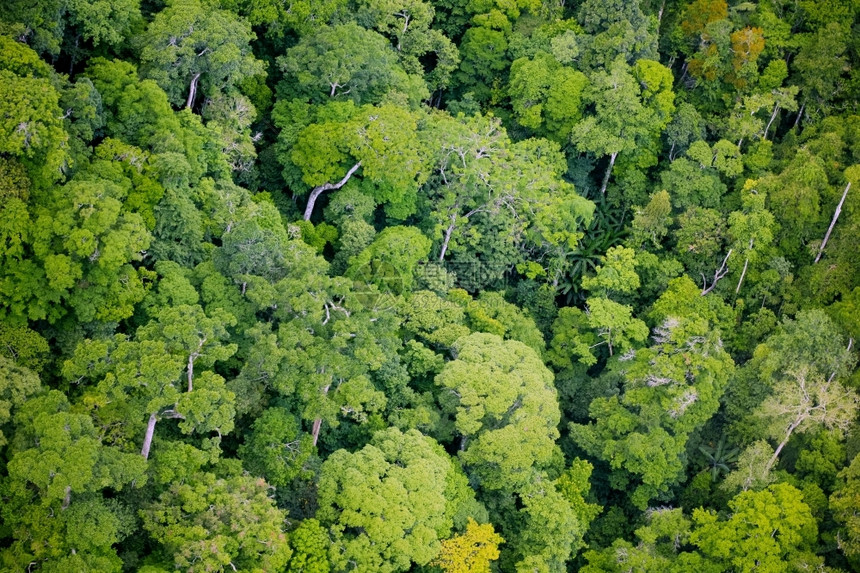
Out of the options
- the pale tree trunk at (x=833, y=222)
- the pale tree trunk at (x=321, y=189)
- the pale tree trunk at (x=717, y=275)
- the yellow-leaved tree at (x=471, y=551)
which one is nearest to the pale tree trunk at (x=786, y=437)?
the pale tree trunk at (x=717, y=275)

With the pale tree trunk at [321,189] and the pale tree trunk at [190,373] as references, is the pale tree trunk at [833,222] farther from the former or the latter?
the pale tree trunk at [190,373]

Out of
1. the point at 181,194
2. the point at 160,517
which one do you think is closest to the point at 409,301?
the point at 181,194

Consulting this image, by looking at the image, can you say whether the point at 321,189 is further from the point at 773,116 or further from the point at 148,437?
the point at 773,116

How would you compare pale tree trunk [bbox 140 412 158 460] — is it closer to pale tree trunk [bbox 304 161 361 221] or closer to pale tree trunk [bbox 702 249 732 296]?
pale tree trunk [bbox 304 161 361 221]

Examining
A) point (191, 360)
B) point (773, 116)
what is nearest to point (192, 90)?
point (191, 360)

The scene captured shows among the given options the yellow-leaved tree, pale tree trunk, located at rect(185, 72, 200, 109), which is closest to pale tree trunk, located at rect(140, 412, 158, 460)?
the yellow-leaved tree

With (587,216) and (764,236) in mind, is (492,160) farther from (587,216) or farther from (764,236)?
(764,236)
